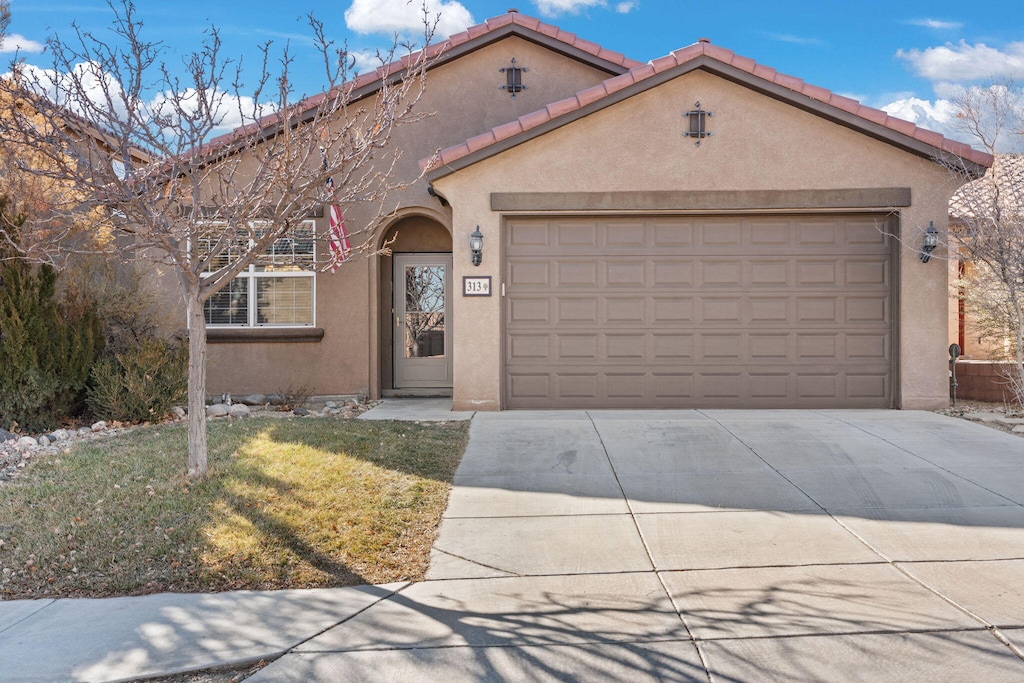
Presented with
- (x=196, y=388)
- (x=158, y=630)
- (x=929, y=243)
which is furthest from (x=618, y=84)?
(x=158, y=630)

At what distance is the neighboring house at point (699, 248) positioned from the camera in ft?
33.9

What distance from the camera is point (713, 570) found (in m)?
4.92

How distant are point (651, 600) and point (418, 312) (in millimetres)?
Result: 9161

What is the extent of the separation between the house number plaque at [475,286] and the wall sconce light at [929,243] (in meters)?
5.73

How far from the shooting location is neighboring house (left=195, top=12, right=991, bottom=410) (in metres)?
10.3

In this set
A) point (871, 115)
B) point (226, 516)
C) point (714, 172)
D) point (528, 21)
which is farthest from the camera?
point (528, 21)

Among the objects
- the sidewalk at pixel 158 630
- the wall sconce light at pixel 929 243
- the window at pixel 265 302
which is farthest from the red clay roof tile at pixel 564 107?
the sidewalk at pixel 158 630

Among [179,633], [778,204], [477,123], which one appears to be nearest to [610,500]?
[179,633]

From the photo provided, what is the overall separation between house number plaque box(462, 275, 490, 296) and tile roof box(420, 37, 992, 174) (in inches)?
59.6

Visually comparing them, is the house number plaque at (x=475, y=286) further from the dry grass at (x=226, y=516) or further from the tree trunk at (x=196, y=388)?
the tree trunk at (x=196, y=388)

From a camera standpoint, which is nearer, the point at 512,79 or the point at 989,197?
the point at 989,197

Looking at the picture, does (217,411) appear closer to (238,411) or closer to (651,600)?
(238,411)

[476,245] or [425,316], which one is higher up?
[476,245]

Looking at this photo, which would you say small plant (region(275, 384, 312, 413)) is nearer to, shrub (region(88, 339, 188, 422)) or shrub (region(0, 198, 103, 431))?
shrub (region(88, 339, 188, 422))
